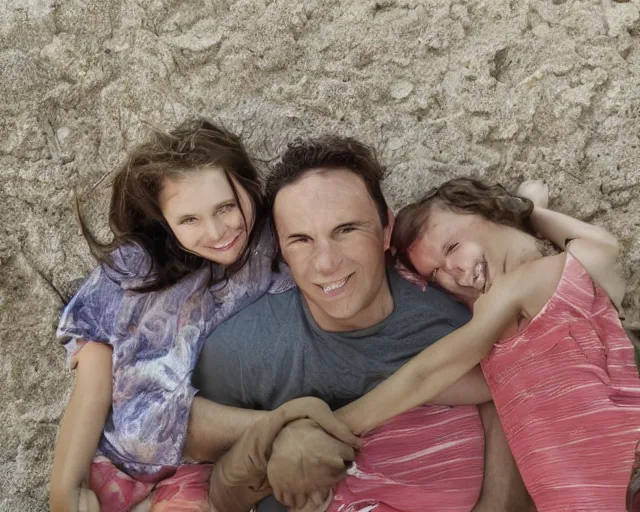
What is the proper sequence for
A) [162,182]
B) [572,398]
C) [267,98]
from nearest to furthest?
[572,398]
[162,182]
[267,98]

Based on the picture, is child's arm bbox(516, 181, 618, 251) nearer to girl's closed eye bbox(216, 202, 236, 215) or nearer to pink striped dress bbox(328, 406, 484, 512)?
pink striped dress bbox(328, 406, 484, 512)

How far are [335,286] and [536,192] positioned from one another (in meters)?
0.44

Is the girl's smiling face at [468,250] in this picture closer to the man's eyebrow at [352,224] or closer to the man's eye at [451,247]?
the man's eye at [451,247]

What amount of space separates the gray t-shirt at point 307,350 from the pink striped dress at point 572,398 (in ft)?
0.44

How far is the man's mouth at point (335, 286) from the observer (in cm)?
140

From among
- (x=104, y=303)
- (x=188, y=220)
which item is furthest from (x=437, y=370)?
(x=104, y=303)

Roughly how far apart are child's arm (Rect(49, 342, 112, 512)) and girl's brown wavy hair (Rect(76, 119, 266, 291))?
166 millimetres

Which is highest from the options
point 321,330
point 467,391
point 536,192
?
point 536,192

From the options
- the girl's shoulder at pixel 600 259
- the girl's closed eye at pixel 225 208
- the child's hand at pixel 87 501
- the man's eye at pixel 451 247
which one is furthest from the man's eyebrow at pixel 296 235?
the child's hand at pixel 87 501

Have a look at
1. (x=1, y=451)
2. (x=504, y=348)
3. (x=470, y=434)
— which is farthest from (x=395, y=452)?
(x=1, y=451)

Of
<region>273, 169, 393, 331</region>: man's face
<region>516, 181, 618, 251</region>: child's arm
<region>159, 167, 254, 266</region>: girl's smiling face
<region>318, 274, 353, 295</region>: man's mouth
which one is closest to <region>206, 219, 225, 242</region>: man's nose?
<region>159, 167, 254, 266</region>: girl's smiling face

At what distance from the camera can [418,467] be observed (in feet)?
4.57

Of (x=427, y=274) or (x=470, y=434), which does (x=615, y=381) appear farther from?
(x=427, y=274)

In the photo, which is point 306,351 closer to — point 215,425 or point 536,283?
point 215,425
